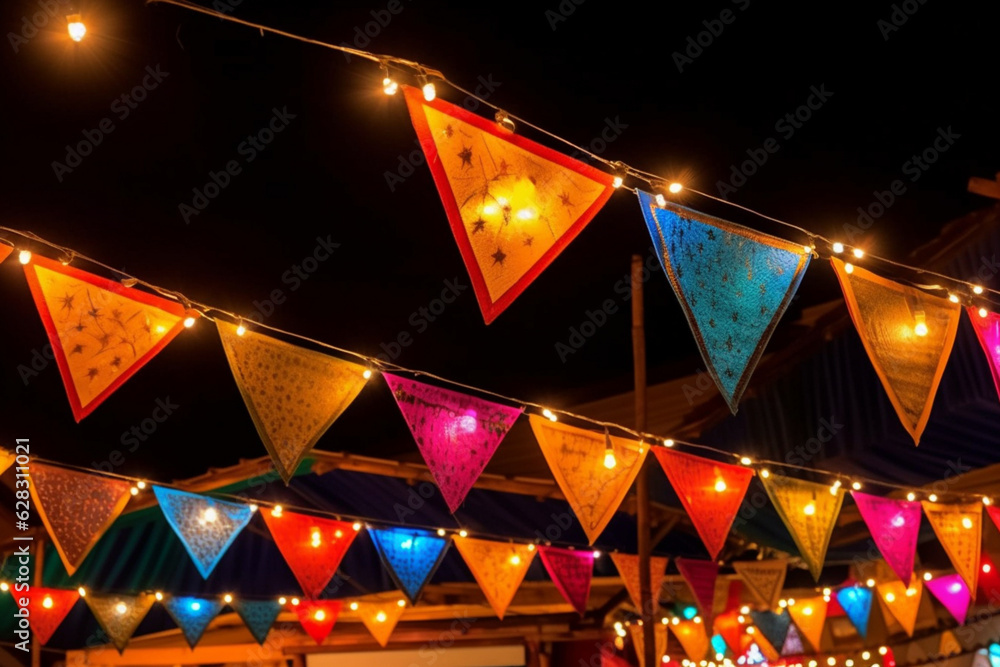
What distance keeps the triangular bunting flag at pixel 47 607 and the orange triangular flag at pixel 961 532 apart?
7.24 m

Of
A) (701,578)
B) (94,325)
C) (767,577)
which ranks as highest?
(767,577)

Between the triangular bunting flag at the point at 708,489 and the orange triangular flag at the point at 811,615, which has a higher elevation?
the orange triangular flag at the point at 811,615

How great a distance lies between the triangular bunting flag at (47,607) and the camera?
7.55m

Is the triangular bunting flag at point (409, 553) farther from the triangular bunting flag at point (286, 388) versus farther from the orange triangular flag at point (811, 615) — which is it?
the orange triangular flag at point (811, 615)

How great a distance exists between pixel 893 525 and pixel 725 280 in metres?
4.22

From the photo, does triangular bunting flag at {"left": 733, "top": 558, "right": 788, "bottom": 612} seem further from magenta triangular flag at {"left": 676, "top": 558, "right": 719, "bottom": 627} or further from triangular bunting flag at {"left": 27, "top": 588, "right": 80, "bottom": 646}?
triangular bunting flag at {"left": 27, "top": 588, "right": 80, "bottom": 646}

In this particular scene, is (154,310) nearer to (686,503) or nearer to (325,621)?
(686,503)

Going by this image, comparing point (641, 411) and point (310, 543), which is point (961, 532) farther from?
point (310, 543)

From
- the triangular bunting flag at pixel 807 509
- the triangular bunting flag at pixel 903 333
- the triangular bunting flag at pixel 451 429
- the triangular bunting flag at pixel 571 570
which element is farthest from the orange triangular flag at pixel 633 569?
the triangular bunting flag at pixel 903 333

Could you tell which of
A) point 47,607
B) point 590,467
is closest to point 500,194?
point 590,467

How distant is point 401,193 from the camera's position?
6766mm

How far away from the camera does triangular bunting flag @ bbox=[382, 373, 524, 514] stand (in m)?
4.65

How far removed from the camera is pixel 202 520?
607 centimetres

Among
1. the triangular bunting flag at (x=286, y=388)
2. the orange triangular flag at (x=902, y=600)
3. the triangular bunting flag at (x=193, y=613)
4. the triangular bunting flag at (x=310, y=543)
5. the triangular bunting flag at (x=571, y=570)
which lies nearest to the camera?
the triangular bunting flag at (x=286, y=388)
